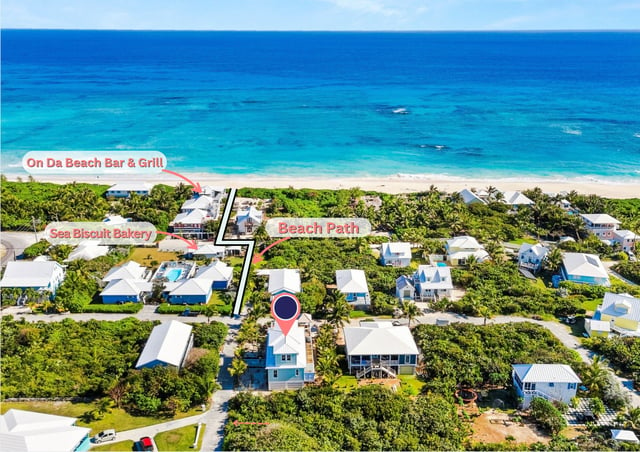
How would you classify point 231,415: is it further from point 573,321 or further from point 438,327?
point 573,321

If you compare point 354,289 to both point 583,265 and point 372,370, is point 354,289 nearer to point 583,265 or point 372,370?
point 372,370

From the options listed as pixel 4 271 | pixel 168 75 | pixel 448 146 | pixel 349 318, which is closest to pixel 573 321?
pixel 349 318

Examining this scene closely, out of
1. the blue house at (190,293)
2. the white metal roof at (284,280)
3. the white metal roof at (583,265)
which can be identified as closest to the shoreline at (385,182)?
the white metal roof at (583,265)

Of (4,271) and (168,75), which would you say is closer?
(4,271)

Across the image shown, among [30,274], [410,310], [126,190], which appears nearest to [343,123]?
[126,190]

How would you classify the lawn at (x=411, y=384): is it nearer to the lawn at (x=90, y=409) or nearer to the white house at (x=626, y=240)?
the lawn at (x=90, y=409)
